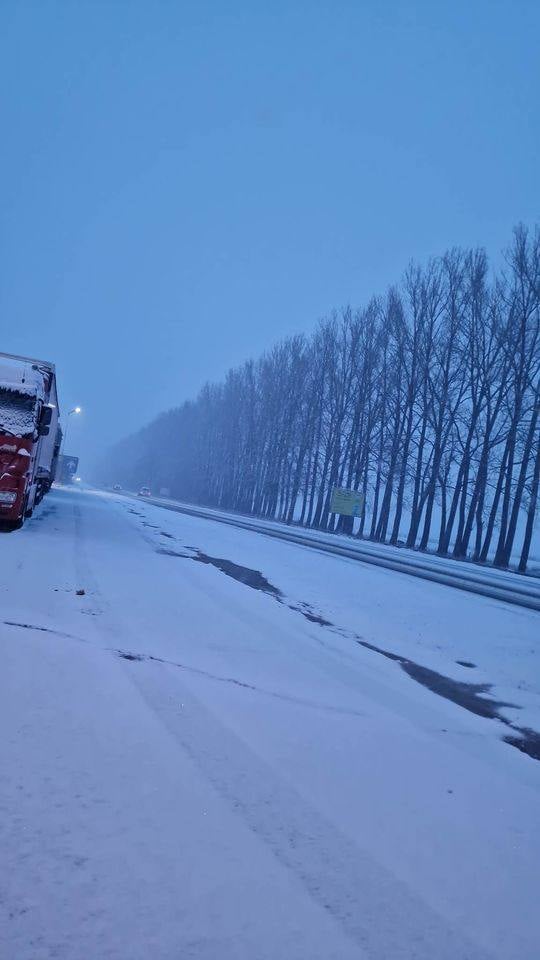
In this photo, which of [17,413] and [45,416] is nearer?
[17,413]

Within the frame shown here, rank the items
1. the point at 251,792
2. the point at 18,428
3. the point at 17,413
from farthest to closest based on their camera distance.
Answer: the point at 17,413, the point at 18,428, the point at 251,792

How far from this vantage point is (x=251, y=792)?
3.77 meters

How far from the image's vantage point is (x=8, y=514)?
14906 millimetres

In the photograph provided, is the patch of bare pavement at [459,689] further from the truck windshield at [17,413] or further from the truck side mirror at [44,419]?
the truck side mirror at [44,419]

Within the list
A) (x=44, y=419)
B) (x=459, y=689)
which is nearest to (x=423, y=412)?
(x=44, y=419)

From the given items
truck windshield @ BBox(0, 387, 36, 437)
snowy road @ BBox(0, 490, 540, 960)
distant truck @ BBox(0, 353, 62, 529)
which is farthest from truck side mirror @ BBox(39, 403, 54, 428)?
snowy road @ BBox(0, 490, 540, 960)

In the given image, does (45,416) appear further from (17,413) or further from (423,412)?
(423,412)

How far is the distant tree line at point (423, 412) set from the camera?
32156 millimetres

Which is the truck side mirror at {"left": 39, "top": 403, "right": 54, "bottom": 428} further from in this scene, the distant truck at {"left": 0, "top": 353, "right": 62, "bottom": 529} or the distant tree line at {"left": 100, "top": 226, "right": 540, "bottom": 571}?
the distant tree line at {"left": 100, "top": 226, "right": 540, "bottom": 571}

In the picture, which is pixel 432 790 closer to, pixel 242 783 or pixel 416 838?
pixel 416 838

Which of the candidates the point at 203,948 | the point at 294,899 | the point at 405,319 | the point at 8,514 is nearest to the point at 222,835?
the point at 294,899

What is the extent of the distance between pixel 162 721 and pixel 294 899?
2.07 meters

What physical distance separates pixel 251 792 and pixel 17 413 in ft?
44.9

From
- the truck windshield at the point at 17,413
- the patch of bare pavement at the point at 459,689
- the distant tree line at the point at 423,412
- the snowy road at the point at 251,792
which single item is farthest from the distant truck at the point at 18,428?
the distant tree line at the point at 423,412
